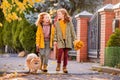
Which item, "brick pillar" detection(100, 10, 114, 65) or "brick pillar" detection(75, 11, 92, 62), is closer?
"brick pillar" detection(100, 10, 114, 65)

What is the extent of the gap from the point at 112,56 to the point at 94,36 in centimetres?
512

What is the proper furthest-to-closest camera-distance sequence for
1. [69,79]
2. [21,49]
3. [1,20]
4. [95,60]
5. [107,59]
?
[1,20] → [21,49] → [95,60] → [107,59] → [69,79]

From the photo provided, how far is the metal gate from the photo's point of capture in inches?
679

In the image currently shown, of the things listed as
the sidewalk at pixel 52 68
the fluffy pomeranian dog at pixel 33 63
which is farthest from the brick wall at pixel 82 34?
the fluffy pomeranian dog at pixel 33 63

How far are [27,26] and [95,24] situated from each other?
735 cm

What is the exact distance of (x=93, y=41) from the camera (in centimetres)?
1797

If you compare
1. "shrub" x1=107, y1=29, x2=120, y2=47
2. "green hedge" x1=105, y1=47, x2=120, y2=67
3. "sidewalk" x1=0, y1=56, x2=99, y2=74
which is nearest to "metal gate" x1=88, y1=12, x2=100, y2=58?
"sidewalk" x1=0, y1=56, x2=99, y2=74

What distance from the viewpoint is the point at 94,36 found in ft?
58.8

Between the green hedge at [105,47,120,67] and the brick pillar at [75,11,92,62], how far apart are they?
5231 mm

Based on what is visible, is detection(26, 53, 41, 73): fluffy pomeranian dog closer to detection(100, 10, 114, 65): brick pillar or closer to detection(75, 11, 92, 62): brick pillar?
detection(100, 10, 114, 65): brick pillar

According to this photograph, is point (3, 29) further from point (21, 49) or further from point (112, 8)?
point (112, 8)

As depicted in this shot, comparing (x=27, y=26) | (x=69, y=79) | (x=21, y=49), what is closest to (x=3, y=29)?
(x=21, y=49)

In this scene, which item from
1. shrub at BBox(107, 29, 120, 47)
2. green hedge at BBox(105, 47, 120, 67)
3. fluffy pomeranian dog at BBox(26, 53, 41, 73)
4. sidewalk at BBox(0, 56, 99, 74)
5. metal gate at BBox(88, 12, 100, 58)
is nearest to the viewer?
fluffy pomeranian dog at BBox(26, 53, 41, 73)

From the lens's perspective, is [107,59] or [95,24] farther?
[95,24]
